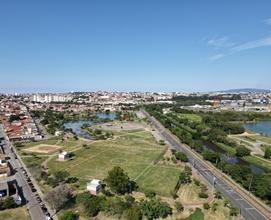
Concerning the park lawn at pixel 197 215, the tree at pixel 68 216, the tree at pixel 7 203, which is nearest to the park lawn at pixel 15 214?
the tree at pixel 7 203

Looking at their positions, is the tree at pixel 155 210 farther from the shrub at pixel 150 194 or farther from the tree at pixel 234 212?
the tree at pixel 234 212

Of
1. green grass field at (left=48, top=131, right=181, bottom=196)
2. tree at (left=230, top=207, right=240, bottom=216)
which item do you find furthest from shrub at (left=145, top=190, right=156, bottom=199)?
tree at (left=230, top=207, right=240, bottom=216)

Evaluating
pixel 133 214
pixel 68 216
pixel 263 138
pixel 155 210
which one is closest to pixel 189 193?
pixel 155 210

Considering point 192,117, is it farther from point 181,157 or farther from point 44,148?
point 44,148

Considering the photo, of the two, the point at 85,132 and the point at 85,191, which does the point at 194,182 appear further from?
the point at 85,132

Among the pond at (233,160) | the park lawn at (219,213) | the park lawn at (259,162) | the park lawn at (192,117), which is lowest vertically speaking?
the pond at (233,160)

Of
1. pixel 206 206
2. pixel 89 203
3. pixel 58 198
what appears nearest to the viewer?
pixel 89 203
